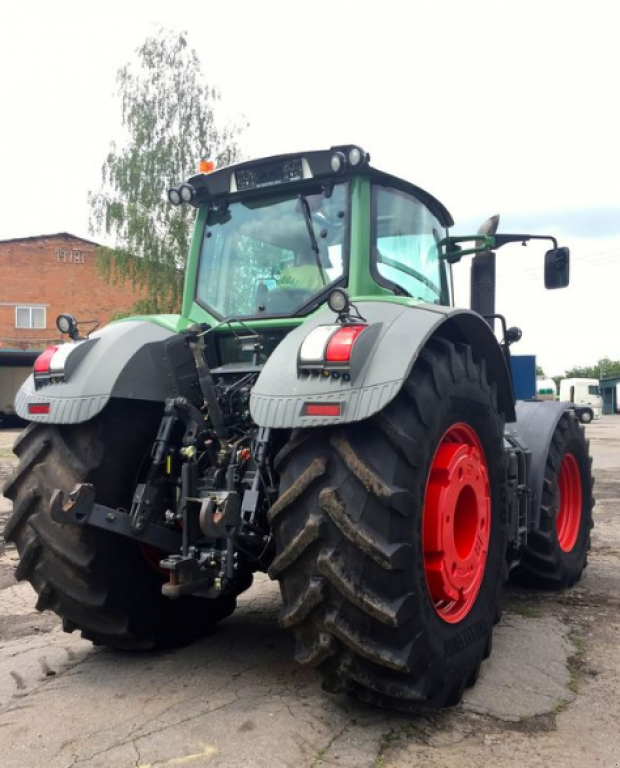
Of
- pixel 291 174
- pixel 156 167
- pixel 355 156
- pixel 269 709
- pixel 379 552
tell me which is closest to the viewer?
pixel 379 552

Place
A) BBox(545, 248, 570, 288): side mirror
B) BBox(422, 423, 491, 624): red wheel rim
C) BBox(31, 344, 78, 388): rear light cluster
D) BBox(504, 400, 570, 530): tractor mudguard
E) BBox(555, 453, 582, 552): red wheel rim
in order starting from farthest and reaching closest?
1. BBox(555, 453, 582, 552): red wheel rim
2. BBox(545, 248, 570, 288): side mirror
3. BBox(504, 400, 570, 530): tractor mudguard
4. BBox(31, 344, 78, 388): rear light cluster
5. BBox(422, 423, 491, 624): red wheel rim

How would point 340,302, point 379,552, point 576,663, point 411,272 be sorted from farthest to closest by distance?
point 411,272 < point 576,663 < point 340,302 < point 379,552

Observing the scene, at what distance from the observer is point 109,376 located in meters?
3.36

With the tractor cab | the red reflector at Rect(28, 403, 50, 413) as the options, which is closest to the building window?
the tractor cab

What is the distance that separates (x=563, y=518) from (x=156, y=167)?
889 inches

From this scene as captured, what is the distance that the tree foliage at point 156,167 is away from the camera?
82.7 ft

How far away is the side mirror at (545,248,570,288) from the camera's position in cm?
492

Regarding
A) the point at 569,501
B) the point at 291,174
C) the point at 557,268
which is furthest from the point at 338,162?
the point at 569,501

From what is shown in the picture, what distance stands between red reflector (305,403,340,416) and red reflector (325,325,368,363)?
170 mm

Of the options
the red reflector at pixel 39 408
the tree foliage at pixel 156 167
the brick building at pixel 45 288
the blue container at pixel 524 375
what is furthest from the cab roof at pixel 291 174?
the brick building at pixel 45 288

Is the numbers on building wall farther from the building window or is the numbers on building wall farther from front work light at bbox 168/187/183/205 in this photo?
front work light at bbox 168/187/183/205

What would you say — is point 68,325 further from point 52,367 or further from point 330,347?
point 330,347

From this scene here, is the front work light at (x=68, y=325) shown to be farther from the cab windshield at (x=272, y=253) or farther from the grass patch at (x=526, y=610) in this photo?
the grass patch at (x=526, y=610)

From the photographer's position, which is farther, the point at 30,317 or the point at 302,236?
the point at 30,317
